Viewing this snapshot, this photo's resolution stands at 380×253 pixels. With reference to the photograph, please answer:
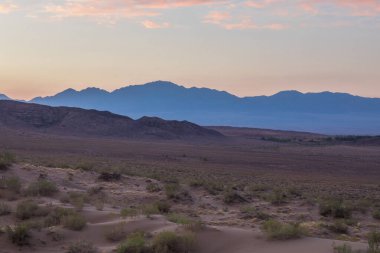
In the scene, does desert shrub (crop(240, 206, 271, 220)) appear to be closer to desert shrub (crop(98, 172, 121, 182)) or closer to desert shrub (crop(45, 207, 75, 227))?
desert shrub (crop(45, 207, 75, 227))

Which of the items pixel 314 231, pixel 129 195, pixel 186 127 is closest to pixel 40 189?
pixel 129 195

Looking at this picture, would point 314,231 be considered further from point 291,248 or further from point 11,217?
point 11,217

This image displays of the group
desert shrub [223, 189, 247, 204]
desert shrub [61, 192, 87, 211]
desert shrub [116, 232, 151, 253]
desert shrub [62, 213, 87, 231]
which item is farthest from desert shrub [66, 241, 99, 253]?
desert shrub [223, 189, 247, 204]

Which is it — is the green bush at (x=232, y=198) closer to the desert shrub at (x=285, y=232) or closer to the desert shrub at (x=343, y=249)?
the desert shrub at (x=285, y=232)

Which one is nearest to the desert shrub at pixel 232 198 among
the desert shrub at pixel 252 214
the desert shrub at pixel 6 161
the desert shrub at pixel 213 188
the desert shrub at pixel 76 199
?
the desert shrub at pixel 213 188

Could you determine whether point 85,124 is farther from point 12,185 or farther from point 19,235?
point 19,235

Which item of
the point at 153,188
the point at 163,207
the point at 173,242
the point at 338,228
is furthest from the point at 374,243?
the point at 153,188

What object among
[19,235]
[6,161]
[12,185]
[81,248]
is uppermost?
[6,161]

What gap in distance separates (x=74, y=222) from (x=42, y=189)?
5884mm

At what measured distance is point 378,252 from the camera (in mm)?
11492

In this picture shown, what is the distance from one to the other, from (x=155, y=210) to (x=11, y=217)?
161 inches

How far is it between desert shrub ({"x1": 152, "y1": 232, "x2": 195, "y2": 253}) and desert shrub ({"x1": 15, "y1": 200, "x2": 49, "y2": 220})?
492cm

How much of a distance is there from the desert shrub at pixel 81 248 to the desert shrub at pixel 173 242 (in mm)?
1407

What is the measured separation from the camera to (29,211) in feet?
54.6
